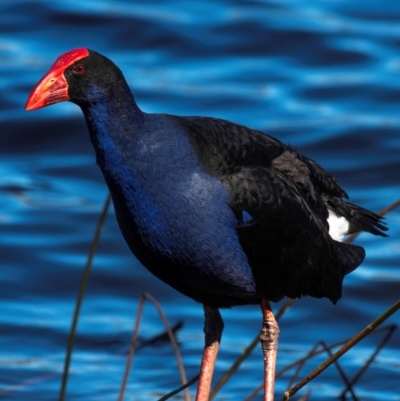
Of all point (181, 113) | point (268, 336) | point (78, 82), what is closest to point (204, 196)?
point (78, 82)

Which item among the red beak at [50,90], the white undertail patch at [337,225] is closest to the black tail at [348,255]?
the white undertail patch at [337,225]

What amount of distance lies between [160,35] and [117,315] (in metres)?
4.53

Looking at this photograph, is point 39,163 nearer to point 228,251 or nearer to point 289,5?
point 289,5

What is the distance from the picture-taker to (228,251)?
4.30 m

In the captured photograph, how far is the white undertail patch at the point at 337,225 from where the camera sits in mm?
4941

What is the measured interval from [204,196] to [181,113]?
18.7 feet

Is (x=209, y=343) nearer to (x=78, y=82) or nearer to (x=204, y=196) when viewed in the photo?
(x=204, y=196)

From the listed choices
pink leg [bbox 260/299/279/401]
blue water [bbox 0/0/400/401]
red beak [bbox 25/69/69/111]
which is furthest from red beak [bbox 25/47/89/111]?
blue water [bbox 0/0/400/401]

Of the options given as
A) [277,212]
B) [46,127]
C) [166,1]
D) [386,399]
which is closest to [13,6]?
[166,1]

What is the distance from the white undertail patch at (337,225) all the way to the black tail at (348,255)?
0.06 m

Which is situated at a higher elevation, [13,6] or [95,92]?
[13,6]

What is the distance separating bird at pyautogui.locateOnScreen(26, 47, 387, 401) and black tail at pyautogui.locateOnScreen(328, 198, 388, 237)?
20 centimetres

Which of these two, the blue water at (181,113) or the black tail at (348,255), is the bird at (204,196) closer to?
the black tail at (348,255)

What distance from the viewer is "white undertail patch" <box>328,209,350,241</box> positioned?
4941 mm
